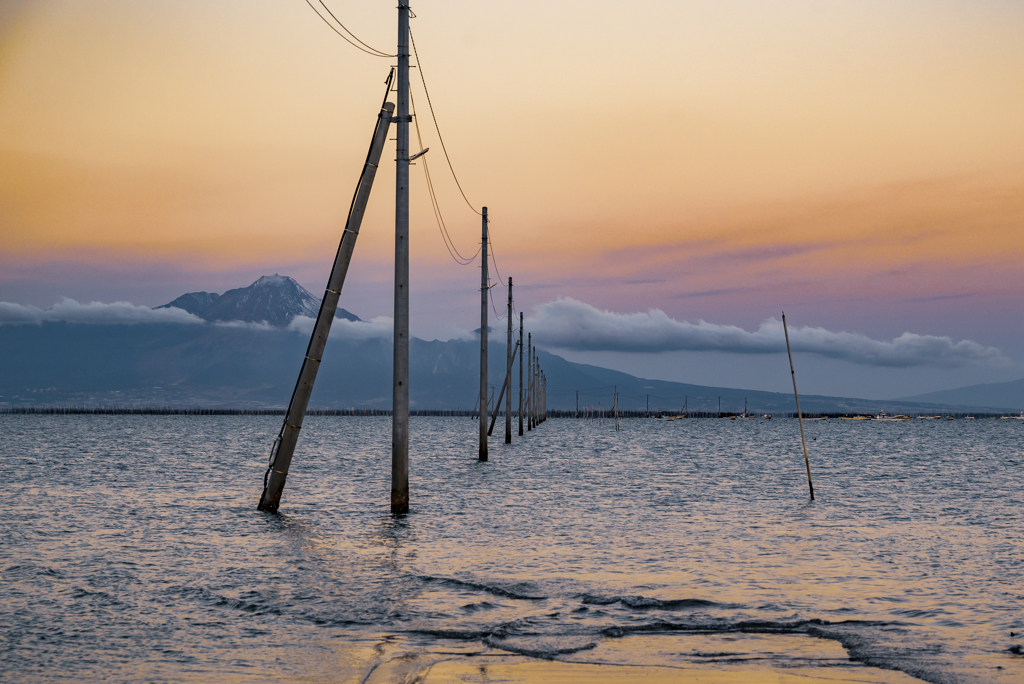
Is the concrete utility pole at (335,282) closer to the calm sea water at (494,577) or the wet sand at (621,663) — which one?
the calm sea water at (494,577)

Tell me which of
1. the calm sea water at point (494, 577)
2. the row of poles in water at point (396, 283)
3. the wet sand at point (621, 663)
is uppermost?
the row of poles in water at point (396, 283)

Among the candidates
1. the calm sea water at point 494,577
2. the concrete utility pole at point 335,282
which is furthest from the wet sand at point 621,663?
the concrete utility pole at point 335,282

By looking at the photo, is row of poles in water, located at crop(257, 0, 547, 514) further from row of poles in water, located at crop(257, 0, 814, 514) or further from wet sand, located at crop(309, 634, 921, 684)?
wet sand, located at crop(309, 634, 921, 684)

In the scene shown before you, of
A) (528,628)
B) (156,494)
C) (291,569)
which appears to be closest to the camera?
(528,628)

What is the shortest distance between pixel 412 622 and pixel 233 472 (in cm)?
3184

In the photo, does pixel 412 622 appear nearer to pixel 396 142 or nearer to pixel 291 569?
pixel 291 569

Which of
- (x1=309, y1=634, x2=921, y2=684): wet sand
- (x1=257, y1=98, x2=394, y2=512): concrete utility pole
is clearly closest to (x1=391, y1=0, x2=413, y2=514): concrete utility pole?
(x1=257, y1=98, x2=394, y2=512): concrete utility pole

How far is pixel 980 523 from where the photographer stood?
71.4 feet

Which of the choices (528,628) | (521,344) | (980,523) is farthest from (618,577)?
(521,344)

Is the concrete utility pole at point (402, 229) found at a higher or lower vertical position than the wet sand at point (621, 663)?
higher

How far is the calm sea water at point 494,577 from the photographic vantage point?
30.9 ft

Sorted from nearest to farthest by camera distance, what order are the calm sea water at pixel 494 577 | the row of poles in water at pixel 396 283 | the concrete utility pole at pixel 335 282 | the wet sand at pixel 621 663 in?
the wet sand at pixel 621 663
the calm sea water at pixel 494 577
the row of poles in water at pixel 396 283
the concrete utility pole at pixel 335 282

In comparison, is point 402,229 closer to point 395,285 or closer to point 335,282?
point 395,285

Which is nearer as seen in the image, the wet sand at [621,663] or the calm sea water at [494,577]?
the wet sand at [621,663]
